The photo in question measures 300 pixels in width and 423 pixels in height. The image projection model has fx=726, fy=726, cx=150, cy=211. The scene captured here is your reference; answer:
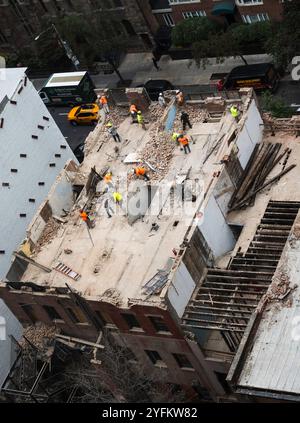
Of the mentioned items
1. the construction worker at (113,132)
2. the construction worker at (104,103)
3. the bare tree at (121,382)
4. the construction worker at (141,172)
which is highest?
the construction worker at (104,103)

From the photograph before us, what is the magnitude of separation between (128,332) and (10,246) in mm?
16397

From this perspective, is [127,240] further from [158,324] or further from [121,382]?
[121,382]

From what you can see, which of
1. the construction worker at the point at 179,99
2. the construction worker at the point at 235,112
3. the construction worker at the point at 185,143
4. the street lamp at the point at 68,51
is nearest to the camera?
the construction worker at the point at 185,143

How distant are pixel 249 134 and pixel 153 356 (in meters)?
18.1

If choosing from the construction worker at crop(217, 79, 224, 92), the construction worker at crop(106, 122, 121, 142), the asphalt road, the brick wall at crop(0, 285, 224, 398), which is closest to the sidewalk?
the construction worker at crop(217, 79, 224, 92)

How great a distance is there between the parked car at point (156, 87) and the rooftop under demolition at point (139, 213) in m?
25.9

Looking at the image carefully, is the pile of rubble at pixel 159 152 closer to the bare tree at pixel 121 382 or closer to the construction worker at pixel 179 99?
the construction worker at pixel 179 99

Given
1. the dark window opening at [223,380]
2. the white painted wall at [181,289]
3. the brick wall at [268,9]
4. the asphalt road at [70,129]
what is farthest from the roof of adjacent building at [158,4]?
the dark window opening at [223,380]

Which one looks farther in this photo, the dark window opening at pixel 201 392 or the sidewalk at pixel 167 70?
the sidewalk at pixel 167 70

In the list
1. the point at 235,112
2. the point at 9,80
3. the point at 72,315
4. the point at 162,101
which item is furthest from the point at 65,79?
the point at 72,315

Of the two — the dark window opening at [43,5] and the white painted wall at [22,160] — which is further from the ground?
the dark window opening at [43,5]

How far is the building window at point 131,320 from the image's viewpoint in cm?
4806
